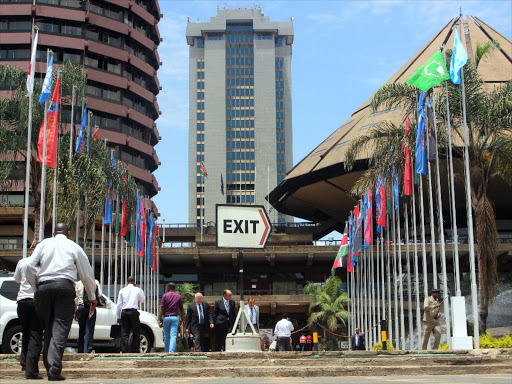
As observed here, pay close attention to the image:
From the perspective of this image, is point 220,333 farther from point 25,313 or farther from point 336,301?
point 336,301

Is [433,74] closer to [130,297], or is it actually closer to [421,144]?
[421,144]

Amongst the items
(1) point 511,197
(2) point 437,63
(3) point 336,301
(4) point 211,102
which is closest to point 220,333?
(2) point 437,63

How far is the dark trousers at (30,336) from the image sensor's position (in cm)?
884

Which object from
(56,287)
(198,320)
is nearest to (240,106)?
(198,320)

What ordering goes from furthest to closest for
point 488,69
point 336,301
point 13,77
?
point 488,69
point 336,301
point 13,77

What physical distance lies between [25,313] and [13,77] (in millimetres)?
26442

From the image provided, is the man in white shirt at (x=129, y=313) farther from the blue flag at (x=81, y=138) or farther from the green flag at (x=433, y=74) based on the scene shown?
the blue flag at (x=81, y=138)

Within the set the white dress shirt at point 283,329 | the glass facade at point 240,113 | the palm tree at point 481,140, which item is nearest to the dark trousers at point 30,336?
the white dress shirt at point 283,329

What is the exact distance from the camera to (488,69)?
54.5 meters

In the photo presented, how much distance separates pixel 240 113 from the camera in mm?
140875

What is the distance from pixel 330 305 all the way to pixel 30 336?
131 ft

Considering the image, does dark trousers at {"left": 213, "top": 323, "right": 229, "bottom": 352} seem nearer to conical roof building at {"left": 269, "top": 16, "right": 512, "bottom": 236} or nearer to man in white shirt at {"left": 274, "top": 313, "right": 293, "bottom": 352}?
man in white shirt at {"left": 274, "top": 313, "right": 293, "bottom": 352}

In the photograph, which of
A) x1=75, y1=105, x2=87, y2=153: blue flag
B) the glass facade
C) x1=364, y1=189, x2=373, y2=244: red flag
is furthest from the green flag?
the glass facade

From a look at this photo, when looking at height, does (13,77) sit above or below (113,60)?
below
